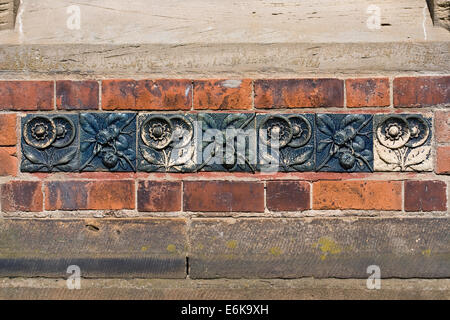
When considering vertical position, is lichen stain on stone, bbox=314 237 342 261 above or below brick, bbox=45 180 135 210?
below

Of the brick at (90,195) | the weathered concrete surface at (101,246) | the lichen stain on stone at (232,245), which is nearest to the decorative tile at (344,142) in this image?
the lichen stain on stone at (232,245)

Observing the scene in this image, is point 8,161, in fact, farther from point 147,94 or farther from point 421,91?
point 421,91

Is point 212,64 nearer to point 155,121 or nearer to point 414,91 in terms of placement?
point 155,121

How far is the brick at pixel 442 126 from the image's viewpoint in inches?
49.8

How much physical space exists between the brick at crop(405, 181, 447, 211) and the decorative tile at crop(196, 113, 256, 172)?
1.50ft

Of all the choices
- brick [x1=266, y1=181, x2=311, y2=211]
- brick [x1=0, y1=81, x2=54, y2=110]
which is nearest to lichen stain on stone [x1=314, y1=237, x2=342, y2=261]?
brick [x1=266, y1=181, x2=311, y2=211]

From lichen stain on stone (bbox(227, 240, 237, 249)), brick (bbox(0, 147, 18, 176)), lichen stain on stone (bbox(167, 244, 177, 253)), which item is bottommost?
lichen stain on stone (bbox(167, 244, 177, 253))

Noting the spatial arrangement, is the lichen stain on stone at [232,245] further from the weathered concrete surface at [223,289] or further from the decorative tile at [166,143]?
the decorative tile at [166,143]

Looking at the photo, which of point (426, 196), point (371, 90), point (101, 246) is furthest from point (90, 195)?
point (426, 196)

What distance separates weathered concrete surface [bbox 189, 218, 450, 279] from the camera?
4.14ft

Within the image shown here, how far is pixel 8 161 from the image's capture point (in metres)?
1.29

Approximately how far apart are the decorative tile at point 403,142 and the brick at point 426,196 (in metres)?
0.05

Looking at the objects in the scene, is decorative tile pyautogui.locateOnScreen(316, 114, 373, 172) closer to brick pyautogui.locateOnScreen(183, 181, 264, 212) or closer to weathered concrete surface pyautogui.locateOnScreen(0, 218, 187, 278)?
brick pyautogui.locateOnScreen(183, 181, 264, 212)
